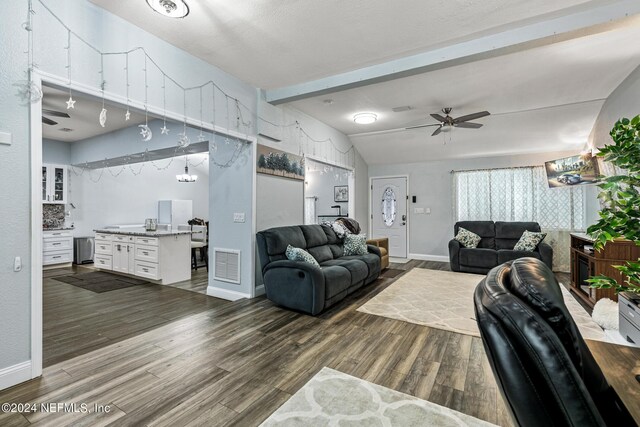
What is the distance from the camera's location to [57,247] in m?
6.38

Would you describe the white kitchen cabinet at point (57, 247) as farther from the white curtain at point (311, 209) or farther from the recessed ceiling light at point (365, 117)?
the recessed ceiling light at point (365, 117)

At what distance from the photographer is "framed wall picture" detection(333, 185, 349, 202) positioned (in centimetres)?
868

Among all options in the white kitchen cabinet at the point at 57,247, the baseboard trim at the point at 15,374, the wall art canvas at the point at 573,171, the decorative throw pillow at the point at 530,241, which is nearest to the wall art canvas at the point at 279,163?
the baseboard trim at the point at 15,374

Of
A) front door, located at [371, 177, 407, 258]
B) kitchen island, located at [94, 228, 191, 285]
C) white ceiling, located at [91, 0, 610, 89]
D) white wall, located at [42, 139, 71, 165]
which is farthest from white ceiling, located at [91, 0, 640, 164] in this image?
white wall, located at [42, 139, 71, 165]

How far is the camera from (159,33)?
2869 millimetres

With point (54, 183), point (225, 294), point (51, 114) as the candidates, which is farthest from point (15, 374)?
point (54, 183)

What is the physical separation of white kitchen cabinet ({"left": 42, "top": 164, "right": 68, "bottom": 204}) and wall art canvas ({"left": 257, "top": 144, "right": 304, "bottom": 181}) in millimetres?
5526

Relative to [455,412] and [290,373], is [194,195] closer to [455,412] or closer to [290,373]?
[290,373]

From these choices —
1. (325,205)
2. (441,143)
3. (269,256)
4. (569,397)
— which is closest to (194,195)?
(325,205)

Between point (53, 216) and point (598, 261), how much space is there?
9897 millimetres

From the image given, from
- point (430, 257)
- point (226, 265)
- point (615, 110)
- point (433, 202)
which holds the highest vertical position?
point (615, 110)

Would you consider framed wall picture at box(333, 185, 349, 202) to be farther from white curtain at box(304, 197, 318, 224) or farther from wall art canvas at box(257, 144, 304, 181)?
wall art canvas at box(257, 144, 304, 181)

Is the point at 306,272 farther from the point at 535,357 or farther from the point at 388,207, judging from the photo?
the point at 388,207

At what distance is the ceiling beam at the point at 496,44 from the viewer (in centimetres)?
238
